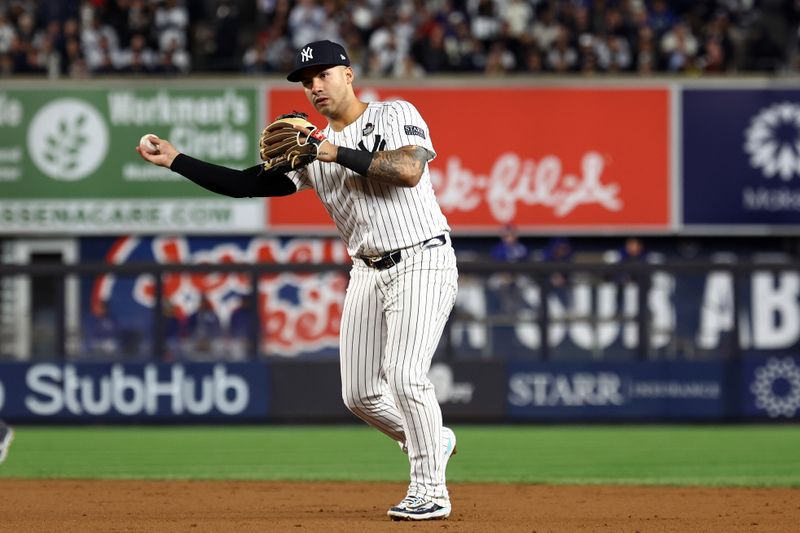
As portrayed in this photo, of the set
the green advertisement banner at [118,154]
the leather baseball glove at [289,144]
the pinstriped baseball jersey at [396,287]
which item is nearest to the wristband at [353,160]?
the leather baseball glove at [289,144]

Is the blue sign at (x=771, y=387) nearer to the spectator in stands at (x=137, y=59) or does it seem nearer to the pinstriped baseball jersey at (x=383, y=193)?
the pinstriped baseball jersey at (x=383, y=193)

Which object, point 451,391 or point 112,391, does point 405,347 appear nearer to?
point 451,391

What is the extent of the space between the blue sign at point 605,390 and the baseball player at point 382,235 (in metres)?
7.92

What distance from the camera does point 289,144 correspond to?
624 cm

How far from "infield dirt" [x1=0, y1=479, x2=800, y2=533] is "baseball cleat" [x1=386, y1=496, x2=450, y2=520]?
5 centimetres

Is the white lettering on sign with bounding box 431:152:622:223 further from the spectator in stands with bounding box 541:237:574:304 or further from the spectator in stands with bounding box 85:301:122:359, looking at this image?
the spectator in stands with bounding box 85:301:122:359

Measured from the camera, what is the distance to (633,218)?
20.2 m

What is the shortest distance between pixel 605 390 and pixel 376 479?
5.46m

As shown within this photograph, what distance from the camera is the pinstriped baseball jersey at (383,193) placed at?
6367mm

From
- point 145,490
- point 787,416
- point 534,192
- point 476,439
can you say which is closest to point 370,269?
point 145,490

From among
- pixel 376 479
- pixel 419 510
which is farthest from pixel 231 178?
pixel 376 479

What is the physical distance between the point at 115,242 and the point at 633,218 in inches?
293

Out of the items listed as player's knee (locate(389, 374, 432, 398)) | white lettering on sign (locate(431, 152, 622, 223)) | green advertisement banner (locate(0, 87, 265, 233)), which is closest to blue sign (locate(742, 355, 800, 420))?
white lettering on sign (locate(431, 152, 622, 223))

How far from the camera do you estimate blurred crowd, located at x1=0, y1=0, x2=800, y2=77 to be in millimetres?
19891
